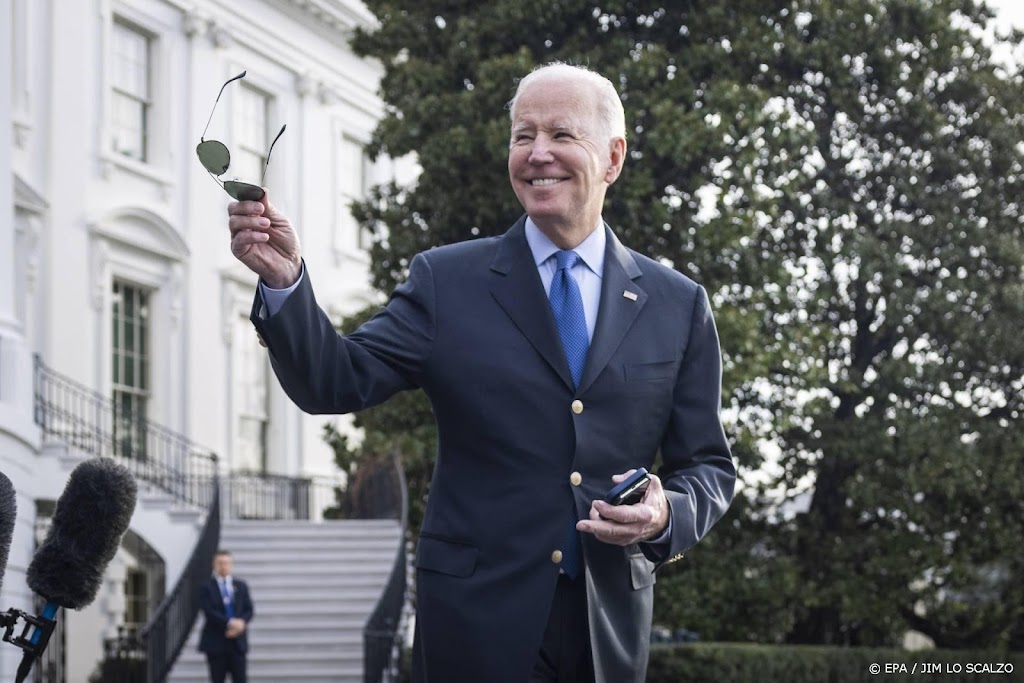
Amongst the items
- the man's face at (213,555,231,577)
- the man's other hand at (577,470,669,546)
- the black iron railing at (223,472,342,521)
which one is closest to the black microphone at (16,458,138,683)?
the man's other hand at (577,470,669,546)

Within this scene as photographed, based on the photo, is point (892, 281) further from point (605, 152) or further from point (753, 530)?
point (605, 152)

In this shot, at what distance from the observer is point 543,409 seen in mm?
3678

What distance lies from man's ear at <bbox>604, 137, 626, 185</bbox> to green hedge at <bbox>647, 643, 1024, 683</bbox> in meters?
14.5

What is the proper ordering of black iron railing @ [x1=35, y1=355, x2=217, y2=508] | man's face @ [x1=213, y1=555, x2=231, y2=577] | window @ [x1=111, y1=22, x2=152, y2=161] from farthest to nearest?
window @ [x1=111, y1=22, x2=152, y2=161]
black iron railing @ [x1=35, y1=355, x2=217, y2=508]
man's face @ [x1=213, y1=555, x2=231, y2=577]

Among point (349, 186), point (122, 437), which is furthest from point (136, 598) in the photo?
point (349, 186)

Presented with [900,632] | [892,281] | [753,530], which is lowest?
[900,632]

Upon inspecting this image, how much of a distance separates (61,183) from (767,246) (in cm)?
1067

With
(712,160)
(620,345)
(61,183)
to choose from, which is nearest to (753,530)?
(712,160)

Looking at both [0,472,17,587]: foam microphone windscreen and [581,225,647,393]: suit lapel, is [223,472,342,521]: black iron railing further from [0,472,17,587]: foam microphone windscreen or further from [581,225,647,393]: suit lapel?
[0,472,17,587]: foam microphone windscreen

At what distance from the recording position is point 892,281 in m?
21.1

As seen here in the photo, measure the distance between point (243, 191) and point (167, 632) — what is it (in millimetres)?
18360

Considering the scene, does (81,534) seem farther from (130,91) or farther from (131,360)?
(130,91)

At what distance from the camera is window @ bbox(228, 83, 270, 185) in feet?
96.5

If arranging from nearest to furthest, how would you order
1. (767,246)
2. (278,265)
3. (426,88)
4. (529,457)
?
(278,265), (529,457), (426,88), (767,246)
